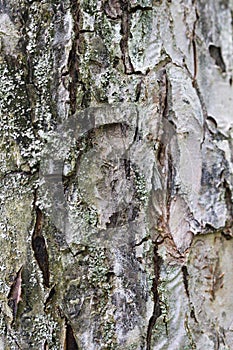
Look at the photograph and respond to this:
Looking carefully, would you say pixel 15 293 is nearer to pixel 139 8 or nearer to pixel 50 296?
pixel 50 296

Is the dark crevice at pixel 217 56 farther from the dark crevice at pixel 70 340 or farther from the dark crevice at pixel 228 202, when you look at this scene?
the dark crevice at pixel 70 340

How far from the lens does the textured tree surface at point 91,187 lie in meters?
0.78

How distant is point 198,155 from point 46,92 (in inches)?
10.6

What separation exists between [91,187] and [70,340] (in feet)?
0.73

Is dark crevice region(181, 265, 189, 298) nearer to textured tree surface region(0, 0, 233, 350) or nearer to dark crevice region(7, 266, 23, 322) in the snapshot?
textured tree surface region(0, 0, 233, 350)

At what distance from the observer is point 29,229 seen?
782 mm

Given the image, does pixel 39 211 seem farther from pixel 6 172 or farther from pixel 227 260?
pixel 227 260

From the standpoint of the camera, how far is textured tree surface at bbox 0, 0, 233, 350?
2.56 feet

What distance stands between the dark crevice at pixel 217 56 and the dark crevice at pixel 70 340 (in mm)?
512

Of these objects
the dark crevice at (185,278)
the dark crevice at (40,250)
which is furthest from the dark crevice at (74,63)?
the dark crevice at (185,278)

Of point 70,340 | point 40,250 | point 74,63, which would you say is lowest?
point 70,340

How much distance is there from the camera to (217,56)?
0.96 metres

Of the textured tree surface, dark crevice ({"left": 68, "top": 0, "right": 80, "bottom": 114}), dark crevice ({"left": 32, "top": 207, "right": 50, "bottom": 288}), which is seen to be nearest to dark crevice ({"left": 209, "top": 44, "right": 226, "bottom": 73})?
the textured tree surface

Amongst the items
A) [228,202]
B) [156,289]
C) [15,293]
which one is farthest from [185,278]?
[15,293]
